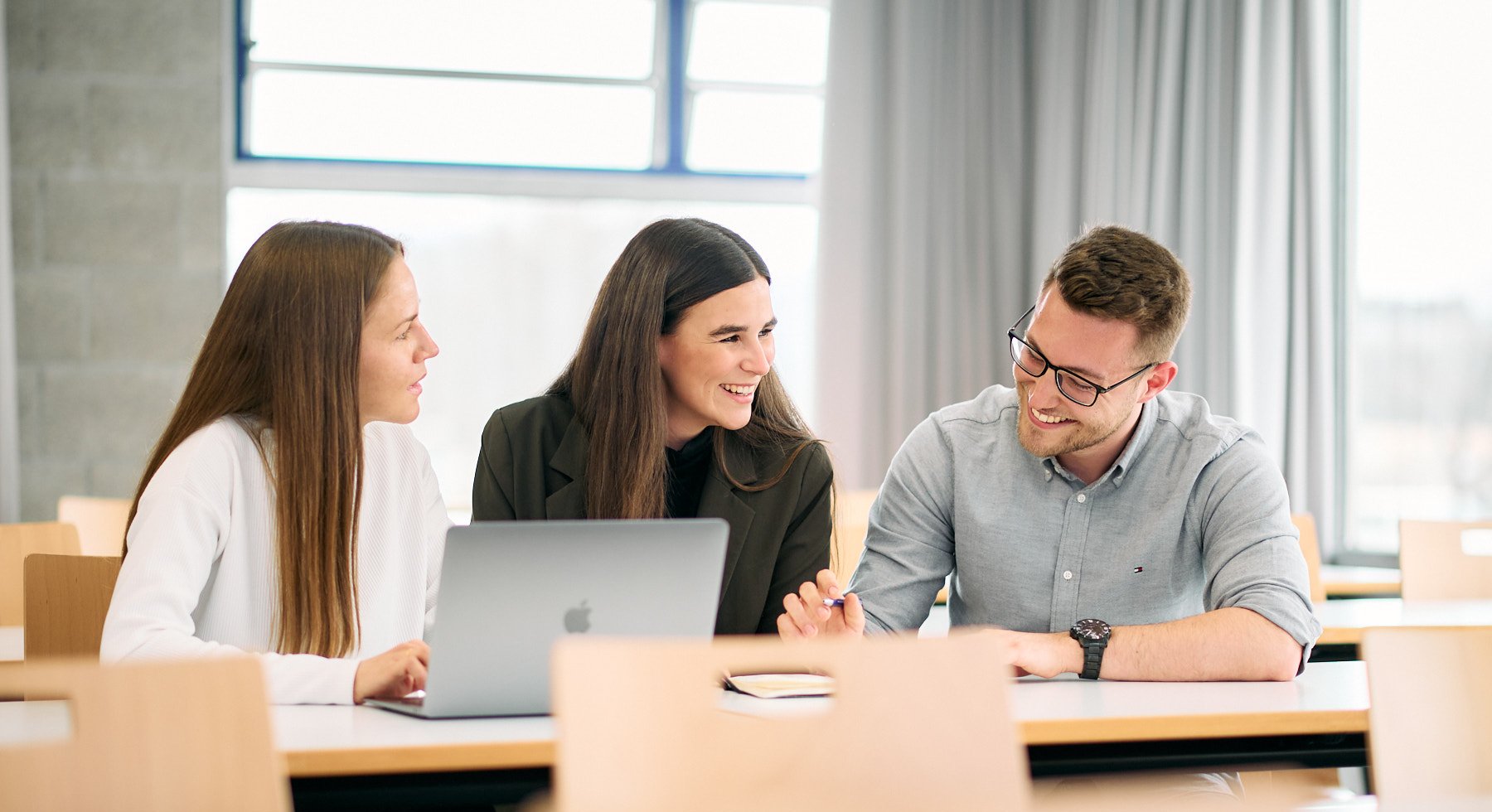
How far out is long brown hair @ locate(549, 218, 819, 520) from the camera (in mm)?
2084

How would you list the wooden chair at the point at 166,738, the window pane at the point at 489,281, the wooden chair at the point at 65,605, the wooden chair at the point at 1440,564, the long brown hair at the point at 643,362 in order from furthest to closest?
the window pane at the point at 489,281 → the wooden chair at the point at 1440,564 → the long brown hair at the point at 643,362 → the wooden chair at the point at 65,605 → the wooden chair at the point at 166,738

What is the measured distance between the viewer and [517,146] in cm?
475

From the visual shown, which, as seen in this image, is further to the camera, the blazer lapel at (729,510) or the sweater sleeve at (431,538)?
the blazer lapel at (729,510)

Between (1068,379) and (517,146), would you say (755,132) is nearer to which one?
(517,146)

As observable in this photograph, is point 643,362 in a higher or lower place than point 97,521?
higher

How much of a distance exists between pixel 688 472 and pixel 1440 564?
1727 millimetres

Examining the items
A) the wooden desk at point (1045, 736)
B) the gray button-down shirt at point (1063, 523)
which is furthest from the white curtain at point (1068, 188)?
the wooden desk at point (1045, 736)

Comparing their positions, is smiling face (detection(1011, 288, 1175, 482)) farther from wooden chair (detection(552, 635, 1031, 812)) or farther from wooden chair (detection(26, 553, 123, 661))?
wooden chair (detection(26, 553, 123, 661))

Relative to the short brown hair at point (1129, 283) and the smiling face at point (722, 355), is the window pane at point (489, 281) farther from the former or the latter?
the short brown hair at point (1129, 283)

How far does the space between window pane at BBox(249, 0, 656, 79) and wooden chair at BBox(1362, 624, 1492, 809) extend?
12.7 feet

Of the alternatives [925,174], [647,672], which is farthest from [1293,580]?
[925,174]

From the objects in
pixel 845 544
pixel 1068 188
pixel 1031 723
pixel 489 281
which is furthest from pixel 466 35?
pixel 1031 723

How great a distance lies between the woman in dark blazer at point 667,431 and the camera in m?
2.10

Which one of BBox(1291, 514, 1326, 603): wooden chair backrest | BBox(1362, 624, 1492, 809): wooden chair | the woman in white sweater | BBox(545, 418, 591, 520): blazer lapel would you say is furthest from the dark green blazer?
BBox(1291, 514, 1326, 603): wooden chair backrest
